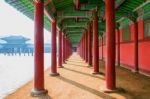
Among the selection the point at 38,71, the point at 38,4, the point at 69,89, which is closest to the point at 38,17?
the point at 38,4

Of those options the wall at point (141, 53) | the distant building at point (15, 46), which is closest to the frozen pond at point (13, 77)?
the wall at point (141, 53)

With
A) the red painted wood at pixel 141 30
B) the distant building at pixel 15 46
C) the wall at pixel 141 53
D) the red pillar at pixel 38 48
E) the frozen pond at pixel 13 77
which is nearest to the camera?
the red pillar at pixel 38 48

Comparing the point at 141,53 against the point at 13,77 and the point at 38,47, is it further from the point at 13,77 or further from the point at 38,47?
the point at 38,47

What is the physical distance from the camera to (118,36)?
26000 millimetres

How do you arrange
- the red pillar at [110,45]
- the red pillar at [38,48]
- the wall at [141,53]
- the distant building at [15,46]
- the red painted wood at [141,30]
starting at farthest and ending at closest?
the distant building at [15,46] → the red painted wood at [141,30] → the wall at [141,53] → the red pillar at [110,45] → the red pillar at [38,48]

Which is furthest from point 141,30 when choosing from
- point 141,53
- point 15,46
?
point 15,46

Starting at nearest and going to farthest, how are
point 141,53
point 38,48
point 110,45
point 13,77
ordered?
point 38,48
point 110,45
point 13,77
point 141,53

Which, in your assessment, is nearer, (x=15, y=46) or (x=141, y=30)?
(x=141, y=30)

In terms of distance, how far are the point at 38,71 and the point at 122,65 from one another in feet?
51.8

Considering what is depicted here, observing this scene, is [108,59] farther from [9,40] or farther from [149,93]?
[9,40]

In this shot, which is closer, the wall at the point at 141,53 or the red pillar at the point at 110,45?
the red pillar at the point at 110,45

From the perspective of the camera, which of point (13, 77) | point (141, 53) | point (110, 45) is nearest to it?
point (110, 45)

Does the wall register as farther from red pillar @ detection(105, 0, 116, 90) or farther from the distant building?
the distant building

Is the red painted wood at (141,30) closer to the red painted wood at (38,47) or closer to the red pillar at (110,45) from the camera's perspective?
the red pillar at (110,45)
